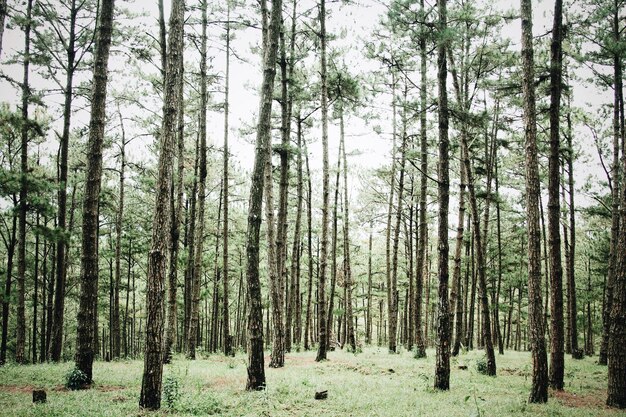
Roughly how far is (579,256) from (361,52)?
30.8 metres

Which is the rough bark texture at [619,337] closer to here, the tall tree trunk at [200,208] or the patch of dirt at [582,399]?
the patch of dirt at [582,399]

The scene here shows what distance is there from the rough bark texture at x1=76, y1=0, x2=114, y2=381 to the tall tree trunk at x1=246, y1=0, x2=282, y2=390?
13.1 feet

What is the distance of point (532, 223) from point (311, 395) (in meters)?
6.41

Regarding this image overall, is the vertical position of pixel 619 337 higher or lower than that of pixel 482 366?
higher

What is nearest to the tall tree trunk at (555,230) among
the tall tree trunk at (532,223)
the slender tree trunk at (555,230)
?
the slender tree trunk at (555,230)

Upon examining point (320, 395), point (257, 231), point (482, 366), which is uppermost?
point (257, 231)

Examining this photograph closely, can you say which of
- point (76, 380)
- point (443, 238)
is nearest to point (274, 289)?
point (443, 238)

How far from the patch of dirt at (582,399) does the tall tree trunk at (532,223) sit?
755mm

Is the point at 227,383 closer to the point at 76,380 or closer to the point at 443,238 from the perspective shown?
the point at 76,380

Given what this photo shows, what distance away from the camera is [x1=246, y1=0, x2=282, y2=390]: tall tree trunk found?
27.5ft

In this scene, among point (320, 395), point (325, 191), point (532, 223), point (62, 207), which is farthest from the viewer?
point (325, 191)

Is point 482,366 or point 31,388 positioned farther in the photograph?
point 482,366

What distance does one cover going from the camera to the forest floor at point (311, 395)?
22.2 feet

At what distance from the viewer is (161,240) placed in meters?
6.80
